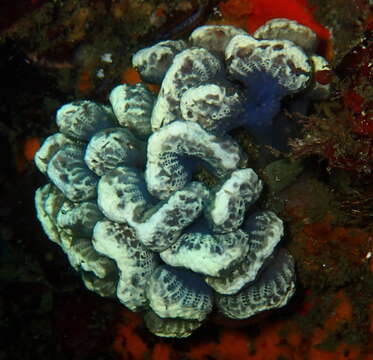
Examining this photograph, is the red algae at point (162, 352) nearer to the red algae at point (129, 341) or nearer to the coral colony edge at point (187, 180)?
the red algae at point (129, 341)

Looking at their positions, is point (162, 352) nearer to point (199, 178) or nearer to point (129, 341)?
point (129, 341)

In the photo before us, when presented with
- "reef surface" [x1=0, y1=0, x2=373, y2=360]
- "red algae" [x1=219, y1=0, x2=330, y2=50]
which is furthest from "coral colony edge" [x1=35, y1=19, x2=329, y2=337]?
"red algae" [x1=219, y1=0, x2=330, y2=50]

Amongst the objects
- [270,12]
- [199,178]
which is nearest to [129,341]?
[199,178]

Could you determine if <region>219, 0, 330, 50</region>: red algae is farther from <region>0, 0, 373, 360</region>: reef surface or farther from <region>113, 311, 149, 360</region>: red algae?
<region>113, 311, 149, 360</region>: red algae

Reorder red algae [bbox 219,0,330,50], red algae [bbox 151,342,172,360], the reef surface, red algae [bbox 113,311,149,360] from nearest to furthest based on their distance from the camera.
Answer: the reef surface → red algae [bbox 219,0,330,50] → red algae [bbox 151,342,172,360] → red algae [bbox 113,311,149,360]

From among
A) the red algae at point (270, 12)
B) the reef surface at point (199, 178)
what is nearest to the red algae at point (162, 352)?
the reef surface at point (199, 178)

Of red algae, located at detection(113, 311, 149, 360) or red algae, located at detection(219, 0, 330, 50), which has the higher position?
red algae, located at detection(219, 0, 330, 50)

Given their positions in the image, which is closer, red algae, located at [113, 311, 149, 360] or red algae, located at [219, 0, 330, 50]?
red algae, located at [219, 0, 330, 50]

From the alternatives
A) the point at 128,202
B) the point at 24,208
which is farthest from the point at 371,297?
the point at 24,208

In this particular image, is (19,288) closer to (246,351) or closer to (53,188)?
(53,188)
